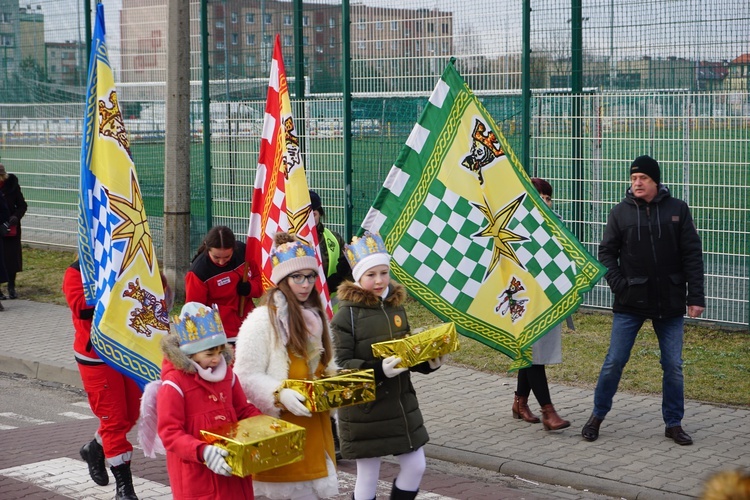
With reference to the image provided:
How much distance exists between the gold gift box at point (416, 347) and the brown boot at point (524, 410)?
9.59 ft

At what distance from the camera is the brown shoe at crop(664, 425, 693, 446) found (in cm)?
743

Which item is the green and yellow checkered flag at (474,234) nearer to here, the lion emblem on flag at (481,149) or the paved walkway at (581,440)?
the lion emblem on flag at (481,149)

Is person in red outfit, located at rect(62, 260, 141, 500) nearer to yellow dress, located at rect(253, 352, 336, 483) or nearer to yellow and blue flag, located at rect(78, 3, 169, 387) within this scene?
yellow and blue flag, located at rect(78, 3, 169, 387)

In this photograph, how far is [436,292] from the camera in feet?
22.3

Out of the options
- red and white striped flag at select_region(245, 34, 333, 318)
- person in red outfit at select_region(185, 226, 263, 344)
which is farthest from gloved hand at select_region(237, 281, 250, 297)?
red and white striped flag at select_region(245, 34, 333, 318)

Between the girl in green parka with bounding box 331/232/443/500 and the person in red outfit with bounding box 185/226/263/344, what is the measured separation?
6.50 feet

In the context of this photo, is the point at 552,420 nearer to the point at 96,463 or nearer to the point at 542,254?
the point at 542,254

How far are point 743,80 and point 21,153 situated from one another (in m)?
12.9

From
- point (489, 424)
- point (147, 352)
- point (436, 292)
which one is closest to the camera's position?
point (147, 352)

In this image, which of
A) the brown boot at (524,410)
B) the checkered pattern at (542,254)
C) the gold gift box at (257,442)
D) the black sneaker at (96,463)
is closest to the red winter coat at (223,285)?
the black sneaker at (96,463)

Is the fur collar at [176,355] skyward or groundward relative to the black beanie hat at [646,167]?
groundward

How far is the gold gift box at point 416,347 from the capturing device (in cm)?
527

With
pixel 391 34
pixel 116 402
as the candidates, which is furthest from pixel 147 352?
pixel 391 34

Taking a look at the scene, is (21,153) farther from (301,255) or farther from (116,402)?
(301,255)
